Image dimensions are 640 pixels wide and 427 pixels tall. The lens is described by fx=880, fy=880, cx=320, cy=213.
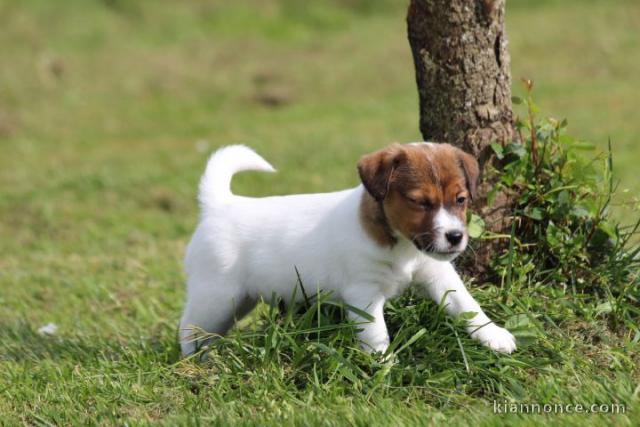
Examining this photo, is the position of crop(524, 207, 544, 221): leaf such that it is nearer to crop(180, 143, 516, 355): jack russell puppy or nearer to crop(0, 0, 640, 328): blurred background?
crop(180, 143, 516, 355): jack russell puppy

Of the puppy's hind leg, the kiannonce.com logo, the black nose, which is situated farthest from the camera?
the puppy's hind leg

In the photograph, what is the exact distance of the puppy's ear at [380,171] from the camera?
398 centimetres

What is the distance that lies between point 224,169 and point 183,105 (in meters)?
10.7

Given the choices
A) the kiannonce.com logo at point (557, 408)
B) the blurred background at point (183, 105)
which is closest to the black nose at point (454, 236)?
the kiannonce.com logo at point (557, 408)

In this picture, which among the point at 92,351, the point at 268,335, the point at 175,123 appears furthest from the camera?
the point at 175,123

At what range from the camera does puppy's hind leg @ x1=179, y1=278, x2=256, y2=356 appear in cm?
470

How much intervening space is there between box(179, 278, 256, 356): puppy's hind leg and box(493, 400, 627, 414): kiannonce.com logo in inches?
61.4

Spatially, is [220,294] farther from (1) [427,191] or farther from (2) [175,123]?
(2) [175,123]

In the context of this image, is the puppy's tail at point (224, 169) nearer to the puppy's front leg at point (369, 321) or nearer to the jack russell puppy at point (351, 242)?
the jack russell puppy at point (351, 242)

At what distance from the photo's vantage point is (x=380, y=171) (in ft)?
13.1

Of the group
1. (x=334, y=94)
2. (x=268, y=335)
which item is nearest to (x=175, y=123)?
(x=334, y=94)

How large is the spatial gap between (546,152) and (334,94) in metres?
11.3

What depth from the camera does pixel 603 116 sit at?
43.0ft

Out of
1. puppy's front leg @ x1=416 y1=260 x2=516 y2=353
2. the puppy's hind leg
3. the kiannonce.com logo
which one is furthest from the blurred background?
the kiannonce.com logo
